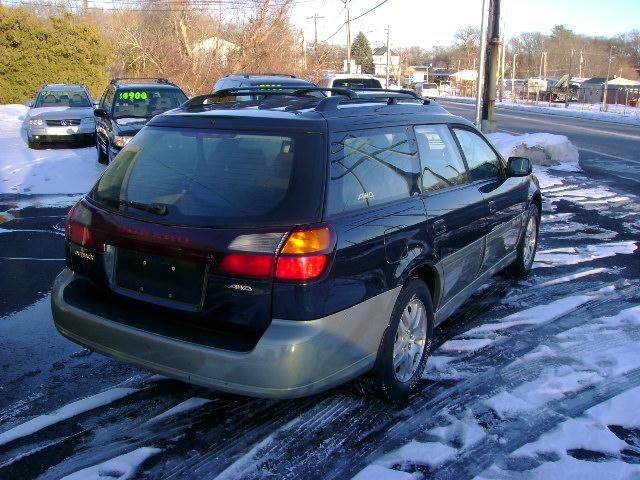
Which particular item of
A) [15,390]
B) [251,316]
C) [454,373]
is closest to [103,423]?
[15,390]

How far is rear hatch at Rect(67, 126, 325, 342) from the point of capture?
3.00 m

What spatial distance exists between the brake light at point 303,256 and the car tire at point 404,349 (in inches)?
28.1

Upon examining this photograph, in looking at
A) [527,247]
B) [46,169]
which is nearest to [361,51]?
[46,169]

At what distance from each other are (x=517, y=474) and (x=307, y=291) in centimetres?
134

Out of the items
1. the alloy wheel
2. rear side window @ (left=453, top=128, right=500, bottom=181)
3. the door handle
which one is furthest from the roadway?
the alloy wheel

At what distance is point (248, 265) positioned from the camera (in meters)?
2.98

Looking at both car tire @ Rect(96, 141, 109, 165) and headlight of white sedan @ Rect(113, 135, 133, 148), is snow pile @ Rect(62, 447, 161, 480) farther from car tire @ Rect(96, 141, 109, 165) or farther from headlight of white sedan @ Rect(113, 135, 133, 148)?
car tire @ Rect(96, 141, 109, 165)

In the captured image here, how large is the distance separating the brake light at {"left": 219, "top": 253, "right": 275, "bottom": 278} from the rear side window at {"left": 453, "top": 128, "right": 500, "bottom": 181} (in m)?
2.30

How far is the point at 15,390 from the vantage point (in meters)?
3.82

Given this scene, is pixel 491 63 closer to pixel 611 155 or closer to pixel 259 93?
pixel 611 155

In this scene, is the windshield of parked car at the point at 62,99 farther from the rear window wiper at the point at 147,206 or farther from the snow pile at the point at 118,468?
the snow pile at the point at 118,468

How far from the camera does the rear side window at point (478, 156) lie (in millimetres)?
4789

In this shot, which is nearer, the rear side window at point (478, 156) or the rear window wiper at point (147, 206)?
the rear window wiper at point (147, 206)

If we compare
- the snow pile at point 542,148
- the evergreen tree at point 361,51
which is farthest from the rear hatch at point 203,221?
the evergreen tree at point 361,51
